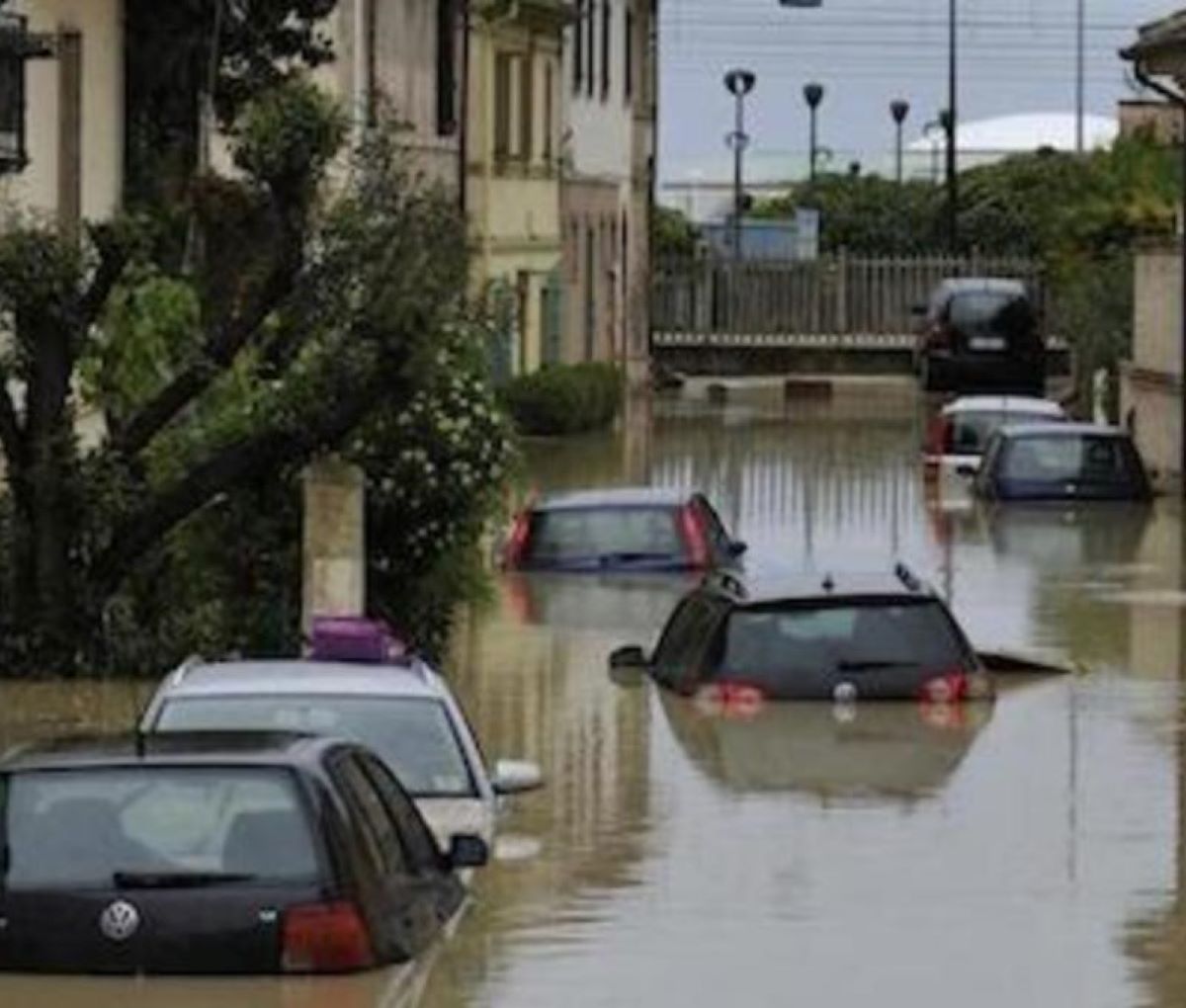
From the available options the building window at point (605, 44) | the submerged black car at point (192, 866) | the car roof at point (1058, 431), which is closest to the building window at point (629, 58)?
the building window at point (605, 44)

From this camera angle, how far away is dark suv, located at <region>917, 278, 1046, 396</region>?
234 feet

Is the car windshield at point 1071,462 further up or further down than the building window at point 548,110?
further down

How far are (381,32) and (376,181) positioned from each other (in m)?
26.0

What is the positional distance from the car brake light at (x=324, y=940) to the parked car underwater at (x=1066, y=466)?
35325 mm

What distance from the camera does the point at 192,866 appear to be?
13242 mm

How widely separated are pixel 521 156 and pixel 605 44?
12.4 metres

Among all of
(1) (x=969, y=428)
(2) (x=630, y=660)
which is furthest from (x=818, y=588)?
(1) (x=969, y=428)

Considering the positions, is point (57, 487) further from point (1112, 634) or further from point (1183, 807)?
point (1112, 634)

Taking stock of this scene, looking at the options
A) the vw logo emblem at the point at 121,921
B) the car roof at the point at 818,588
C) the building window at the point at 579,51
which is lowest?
the vw logo emblem at the point at 121,921

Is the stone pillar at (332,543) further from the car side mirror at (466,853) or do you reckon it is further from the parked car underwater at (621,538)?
the car side mirror at (466,853)

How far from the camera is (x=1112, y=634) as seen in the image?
3506 cm

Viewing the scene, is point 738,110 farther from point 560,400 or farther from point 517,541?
point 517,541

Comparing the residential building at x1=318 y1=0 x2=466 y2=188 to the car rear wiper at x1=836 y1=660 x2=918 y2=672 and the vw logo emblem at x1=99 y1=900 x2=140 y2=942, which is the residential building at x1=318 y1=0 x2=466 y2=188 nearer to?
the car rear wiper at x1=836 y1=660 x2=918 y2=672

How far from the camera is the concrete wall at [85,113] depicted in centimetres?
3634
